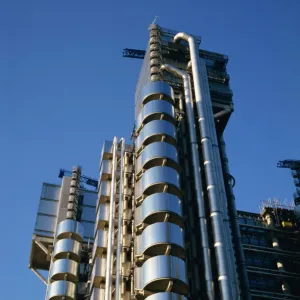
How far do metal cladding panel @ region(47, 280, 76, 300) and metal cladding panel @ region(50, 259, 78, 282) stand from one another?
76 centimetres

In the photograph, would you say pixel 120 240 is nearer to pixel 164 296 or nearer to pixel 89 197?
pixel 164 296

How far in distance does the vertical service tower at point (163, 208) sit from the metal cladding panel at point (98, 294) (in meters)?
0.11

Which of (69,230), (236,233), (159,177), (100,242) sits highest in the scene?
(69,230)

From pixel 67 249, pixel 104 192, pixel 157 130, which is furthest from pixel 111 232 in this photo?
pixel 67 249

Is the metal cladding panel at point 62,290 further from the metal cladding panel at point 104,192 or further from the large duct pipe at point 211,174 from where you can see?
the large duct pipe at point 211,174

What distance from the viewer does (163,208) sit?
5819 cm

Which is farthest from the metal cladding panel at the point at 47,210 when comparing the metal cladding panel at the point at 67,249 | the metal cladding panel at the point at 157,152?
the metal cladding panel at the point at 157,152

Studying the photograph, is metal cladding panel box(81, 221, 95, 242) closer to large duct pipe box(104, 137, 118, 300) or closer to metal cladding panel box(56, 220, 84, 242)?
metal cladding panel box(56, 220, 84, 242)

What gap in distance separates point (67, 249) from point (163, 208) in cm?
2402

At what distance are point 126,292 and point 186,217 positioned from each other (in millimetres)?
10281

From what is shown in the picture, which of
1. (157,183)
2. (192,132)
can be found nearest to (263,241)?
(192,132)

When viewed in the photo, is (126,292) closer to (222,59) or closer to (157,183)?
(157,183)

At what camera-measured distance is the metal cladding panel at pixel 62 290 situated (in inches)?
2889

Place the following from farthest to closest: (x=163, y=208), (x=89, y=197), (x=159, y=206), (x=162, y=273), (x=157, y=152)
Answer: (x=89, y=197)
(x=157, y=152)
(x=159, y=206)
(x=163, y=208)
(x=162, y=273)
